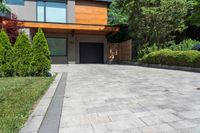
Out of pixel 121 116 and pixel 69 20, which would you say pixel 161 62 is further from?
pixel 121 116

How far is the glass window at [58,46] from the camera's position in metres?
19.2

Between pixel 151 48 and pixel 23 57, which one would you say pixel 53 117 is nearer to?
pixel 23 57

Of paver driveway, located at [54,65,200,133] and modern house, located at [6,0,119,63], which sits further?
modern house, located at [6,0,119,63]

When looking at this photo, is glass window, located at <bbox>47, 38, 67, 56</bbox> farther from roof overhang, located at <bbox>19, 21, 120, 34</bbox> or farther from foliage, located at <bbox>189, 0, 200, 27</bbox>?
foliage, located at <bbox>189, 0, 200, 27</bbox>

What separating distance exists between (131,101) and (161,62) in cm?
986

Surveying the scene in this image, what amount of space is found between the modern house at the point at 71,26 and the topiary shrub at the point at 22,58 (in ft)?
24.3

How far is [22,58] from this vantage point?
9.34 m

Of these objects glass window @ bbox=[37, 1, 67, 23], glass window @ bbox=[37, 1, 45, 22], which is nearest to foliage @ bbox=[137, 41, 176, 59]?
glass window @ bbox=[37, 1, 67, 23]

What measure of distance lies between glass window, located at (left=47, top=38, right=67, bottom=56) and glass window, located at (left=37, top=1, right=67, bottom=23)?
178 cm

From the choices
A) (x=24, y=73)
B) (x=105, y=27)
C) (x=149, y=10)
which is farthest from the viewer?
(x=105, y=27)

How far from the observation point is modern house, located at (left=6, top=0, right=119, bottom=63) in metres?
17.9

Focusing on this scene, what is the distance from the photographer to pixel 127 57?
18.9 m

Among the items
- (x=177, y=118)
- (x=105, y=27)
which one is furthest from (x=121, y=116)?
(x=105, y=27)

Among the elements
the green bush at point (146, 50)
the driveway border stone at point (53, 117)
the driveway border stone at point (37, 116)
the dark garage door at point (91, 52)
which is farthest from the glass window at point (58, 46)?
the driveway border stone at point (53, 117)
